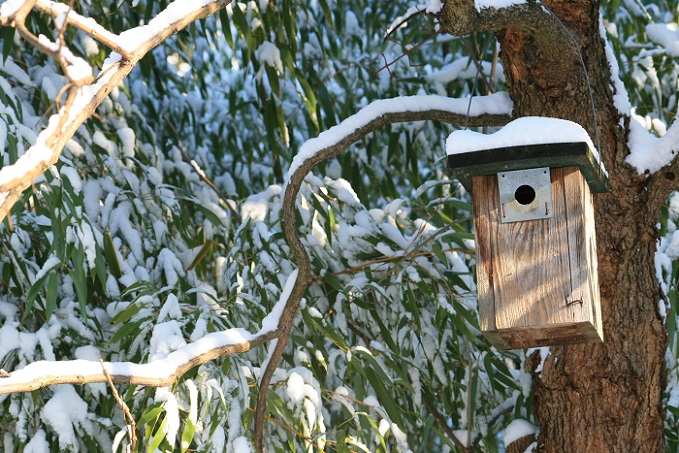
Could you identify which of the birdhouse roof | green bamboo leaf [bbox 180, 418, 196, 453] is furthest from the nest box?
green bamboo leaf [bbox 180, 418, 196, 453]

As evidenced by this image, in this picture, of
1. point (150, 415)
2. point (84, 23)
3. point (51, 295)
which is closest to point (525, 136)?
point (84, 23)

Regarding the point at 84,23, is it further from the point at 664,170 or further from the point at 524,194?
the point at 664,170

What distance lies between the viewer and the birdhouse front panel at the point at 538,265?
188 cm

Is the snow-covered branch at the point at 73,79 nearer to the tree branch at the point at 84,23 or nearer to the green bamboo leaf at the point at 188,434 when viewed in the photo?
the tree branch at the point at 84,23

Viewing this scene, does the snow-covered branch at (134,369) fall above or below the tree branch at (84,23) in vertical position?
below

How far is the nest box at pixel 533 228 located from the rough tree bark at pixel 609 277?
0.26 m

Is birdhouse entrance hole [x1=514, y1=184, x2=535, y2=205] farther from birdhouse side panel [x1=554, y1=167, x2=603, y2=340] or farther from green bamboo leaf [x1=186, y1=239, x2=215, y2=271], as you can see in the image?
green bamboo leaf [x1=186, y1=239, x2=215, y2=271]

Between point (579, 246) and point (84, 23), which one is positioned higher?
point (84, 23)

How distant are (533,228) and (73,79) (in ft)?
3.22

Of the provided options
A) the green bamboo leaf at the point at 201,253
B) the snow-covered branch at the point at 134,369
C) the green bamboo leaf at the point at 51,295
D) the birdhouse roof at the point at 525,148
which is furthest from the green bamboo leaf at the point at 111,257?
the birdhouse roof at the point at 525,148

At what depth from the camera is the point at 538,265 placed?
1.92 meters

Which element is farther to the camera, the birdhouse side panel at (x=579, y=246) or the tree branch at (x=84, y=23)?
the birdhouse side panel at (x=579, y=246)

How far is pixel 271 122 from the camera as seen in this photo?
3.38 metres

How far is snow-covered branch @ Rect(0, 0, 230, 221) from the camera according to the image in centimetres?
126
